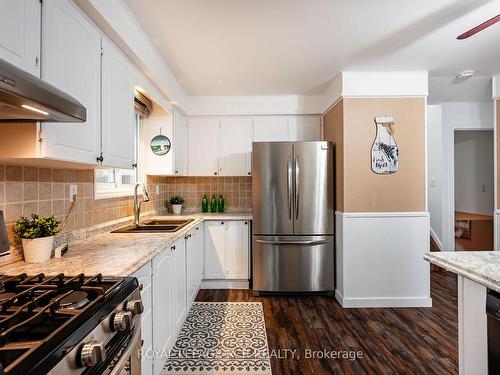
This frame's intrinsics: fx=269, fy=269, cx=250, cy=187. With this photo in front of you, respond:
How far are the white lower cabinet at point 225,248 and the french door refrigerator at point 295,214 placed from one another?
1.06 ft

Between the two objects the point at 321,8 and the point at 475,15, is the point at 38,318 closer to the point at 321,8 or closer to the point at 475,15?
the point at 321,8

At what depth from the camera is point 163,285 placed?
1787 millimetres

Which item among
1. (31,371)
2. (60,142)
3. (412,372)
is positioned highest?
(60,142)

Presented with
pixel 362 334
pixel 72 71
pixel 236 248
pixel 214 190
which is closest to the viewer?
pixel 72 71

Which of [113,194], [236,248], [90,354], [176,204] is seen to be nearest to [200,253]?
[236,248]

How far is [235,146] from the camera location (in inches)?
147

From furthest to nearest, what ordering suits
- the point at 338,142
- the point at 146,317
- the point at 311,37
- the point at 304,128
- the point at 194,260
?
the point at 304,128 → the point at 338,142 → the point at 194,260 → the point at 311,37 → the point at 146,317

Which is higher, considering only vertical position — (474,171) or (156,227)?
(474,171)

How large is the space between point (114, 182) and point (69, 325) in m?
1.90

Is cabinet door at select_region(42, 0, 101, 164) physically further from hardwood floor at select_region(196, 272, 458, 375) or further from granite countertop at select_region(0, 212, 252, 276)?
hardwood floor at select_region(196, 272, 458, 375)

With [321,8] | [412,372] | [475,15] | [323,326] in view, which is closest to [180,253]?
[323,326]

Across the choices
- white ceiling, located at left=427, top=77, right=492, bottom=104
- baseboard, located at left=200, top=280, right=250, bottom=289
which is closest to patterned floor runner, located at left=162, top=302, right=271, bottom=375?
baseboard, located at left=200, top=280, right=250, bottom=289

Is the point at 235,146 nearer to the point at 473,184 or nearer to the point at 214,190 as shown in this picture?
the point at 214,190

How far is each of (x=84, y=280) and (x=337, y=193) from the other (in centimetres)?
258
